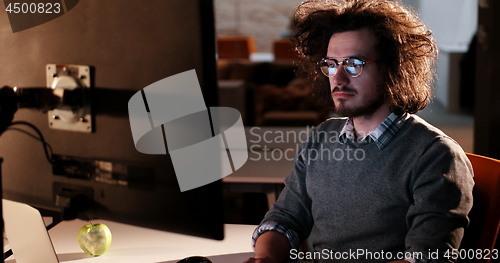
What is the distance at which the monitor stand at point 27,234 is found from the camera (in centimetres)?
87

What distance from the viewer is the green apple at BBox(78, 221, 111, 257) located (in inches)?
39.9

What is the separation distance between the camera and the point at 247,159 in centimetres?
191

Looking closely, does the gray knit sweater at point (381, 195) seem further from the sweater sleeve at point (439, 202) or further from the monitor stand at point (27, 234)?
the monitor stand at point (27, 234)

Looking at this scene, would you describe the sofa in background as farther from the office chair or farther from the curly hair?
the office chair

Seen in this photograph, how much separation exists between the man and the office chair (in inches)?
2.9

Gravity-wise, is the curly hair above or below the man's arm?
above

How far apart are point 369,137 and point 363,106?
85mm

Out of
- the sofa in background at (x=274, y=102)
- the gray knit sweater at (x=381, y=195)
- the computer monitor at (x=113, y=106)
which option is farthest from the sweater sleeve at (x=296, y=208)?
the sofa in background at (x=274, y=102)

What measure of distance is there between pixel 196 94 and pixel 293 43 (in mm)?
778

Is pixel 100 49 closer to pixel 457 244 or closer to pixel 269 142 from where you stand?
pixel 457 244

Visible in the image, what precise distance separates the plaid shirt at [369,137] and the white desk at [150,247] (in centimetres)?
7

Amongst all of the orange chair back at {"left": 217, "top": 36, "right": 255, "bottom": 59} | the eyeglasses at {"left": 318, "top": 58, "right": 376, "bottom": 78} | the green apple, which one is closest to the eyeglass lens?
the eyeglasses at {"left": 318, "top": 58, "right": 376, "bottom": 78}

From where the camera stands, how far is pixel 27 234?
0.91 metres

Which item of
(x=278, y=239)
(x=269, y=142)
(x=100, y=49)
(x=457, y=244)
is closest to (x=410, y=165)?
(x=457, y=244)
